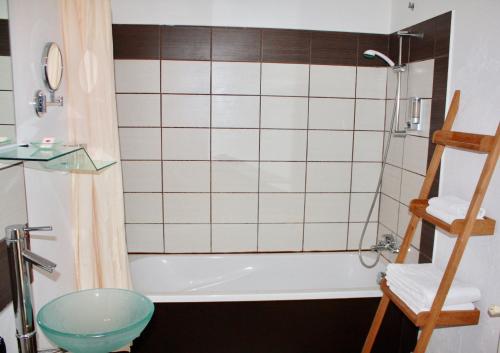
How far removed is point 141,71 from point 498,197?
2.14 metres

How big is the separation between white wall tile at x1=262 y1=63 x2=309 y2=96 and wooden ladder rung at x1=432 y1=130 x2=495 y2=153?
1.08 meters

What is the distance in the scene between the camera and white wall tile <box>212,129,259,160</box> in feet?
9.70

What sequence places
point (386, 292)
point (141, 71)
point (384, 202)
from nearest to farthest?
1. point (386, 292)
2. point (141, 71)
3. point (384, 202)

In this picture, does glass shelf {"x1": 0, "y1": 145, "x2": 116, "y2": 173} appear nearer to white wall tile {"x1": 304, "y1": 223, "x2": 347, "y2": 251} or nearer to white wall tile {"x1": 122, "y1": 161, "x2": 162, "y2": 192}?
white wall tile {"x1": 122, "y1": 161, "x2": 162, "y2": 192}

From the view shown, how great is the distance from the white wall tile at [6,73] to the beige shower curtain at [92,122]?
0.55 metres

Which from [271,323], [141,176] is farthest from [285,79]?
[271,323]

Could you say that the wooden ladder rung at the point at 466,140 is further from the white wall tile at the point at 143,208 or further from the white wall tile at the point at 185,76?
the white wall tile at the point at 143,208

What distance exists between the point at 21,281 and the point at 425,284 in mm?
1554

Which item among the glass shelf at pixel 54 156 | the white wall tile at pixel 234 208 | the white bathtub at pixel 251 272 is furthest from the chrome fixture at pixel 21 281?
the white wall tile at pixel 234 208

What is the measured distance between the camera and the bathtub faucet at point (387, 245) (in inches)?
111

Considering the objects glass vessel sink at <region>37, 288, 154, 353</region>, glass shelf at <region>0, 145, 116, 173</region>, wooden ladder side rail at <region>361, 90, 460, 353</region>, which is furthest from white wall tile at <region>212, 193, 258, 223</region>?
glass vessel sink at <region>37, 288, 154, 353</region>

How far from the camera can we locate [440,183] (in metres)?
2.28

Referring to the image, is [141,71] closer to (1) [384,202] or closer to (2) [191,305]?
(2) [191,305]

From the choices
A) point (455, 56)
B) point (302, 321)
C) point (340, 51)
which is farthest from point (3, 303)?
point (340, 51)
